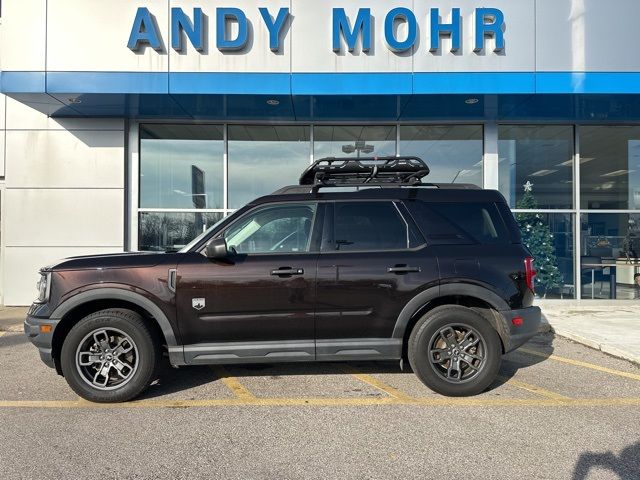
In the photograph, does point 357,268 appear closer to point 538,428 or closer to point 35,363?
point 538,428

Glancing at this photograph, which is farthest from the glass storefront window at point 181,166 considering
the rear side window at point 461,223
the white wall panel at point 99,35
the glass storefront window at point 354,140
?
the rear side window at point 461,223

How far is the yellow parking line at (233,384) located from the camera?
4.63 metres

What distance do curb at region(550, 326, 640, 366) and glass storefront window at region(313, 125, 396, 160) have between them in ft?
16.7

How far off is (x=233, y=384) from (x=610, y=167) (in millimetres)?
10083

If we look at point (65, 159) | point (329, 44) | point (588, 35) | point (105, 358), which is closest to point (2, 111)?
point (65, 159)

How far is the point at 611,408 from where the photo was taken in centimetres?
432

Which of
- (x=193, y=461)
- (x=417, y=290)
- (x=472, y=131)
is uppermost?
(x=472, y=131)

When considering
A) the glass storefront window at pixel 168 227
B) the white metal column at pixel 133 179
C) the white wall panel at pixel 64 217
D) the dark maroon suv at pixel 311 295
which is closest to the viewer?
the dark maroon suv at pixel 311 295

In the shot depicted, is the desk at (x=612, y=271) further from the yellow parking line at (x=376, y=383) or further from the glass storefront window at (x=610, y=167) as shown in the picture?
the yellow parking line at (x=376, y=383)

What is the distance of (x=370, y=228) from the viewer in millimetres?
4699

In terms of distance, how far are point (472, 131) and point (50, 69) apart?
27.6ft

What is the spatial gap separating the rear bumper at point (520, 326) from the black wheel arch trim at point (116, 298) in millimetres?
3157

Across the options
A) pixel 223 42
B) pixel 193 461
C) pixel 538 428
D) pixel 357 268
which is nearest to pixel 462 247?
pixel 357 268

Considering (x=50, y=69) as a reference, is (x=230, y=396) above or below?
below
